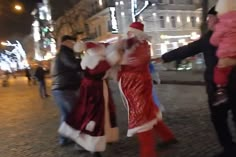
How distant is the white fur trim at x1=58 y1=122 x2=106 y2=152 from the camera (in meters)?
5.74

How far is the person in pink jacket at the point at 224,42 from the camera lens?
14.7 feet

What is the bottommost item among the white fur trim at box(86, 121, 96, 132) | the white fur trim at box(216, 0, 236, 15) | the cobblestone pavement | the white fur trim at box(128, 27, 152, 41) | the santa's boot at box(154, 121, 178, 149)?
the cobblestone pavement

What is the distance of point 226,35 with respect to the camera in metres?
4.50

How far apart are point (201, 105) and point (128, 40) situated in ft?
16.6

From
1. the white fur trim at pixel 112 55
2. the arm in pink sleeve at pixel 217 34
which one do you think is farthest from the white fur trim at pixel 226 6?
the white fur trim at pixel 112 55

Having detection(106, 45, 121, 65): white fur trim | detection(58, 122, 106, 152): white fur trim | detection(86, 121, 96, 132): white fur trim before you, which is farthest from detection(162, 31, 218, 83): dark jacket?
detection(58, 122, 106, 152): white fur trim

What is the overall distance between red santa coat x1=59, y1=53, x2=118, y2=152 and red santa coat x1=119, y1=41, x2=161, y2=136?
464 millimetres

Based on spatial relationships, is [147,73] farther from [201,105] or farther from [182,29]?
[182,29]

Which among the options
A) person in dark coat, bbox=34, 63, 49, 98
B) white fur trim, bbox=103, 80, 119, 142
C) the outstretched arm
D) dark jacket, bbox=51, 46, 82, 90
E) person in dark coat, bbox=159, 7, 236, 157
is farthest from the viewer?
person in dark coat, bbox=34, 63, 49, 98

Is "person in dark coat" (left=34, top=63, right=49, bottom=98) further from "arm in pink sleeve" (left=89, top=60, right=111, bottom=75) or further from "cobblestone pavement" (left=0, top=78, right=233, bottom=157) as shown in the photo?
"arm in pink sleeve" (left=89, top=60, right=111, bottom=75)

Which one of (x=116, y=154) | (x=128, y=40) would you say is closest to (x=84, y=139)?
(x=116, y=154)

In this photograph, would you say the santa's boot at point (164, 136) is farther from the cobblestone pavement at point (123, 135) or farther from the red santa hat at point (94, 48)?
the red santa hat at point (94, 48)

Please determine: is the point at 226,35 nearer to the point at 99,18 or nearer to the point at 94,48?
the point at 94,48

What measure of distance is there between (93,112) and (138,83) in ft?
2.94
